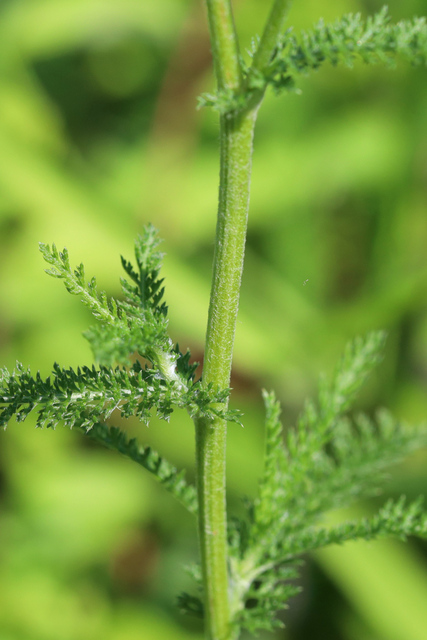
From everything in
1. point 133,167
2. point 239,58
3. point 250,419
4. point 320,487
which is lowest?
point 320,487

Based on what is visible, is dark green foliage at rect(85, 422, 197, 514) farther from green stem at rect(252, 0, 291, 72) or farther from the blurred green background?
the blurred green background

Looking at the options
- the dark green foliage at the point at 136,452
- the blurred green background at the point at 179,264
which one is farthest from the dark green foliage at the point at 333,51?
the blurred green background at the point at 179,264

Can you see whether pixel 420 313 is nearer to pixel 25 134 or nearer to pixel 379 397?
pixel 379 397

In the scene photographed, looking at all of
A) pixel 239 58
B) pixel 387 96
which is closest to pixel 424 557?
pixel 387 96

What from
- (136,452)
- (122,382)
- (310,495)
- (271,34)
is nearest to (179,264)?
(310,495)

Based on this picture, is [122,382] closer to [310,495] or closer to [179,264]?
[310,495]

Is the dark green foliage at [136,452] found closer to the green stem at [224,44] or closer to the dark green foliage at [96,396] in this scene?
the dark green foliage at [96,396]
